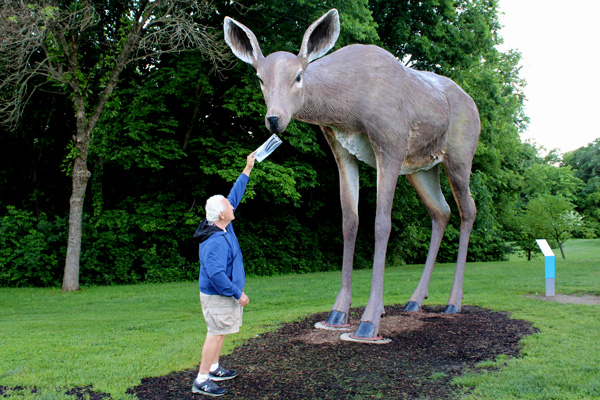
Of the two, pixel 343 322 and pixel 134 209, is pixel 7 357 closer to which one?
pixel 343 322

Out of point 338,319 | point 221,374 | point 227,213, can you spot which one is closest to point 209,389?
point 221,374

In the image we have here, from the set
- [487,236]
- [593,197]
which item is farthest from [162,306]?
[593,197]

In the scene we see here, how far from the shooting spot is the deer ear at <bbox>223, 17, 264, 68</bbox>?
4.85 m

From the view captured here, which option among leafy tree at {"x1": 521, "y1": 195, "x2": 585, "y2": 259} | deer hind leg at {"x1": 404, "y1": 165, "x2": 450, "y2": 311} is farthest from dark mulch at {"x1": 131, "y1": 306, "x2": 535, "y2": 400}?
leafy tree at {"x1": 521, "y1": 195, "x2": 585, "y2": 259}

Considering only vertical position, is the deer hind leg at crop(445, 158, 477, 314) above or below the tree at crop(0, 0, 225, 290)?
below

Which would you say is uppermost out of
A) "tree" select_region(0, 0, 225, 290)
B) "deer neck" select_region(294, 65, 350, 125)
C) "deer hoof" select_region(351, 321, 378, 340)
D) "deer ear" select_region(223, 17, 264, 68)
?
"tree" select_region(0, 0, 225, 290)

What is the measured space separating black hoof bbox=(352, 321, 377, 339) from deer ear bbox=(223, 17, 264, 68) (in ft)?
A: 9.30

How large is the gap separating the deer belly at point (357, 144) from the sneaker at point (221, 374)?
8.77 ft

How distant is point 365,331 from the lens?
530 cm

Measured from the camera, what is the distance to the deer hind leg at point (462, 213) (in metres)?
6.83

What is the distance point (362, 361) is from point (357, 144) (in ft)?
7.54

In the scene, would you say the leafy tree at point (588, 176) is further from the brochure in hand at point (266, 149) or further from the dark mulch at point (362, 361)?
the brochure in hand at point (266, 149)

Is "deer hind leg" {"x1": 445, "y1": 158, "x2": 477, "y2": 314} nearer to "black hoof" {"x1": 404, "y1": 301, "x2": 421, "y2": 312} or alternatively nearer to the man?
"black hoof" {"x1": 404, "y1": 301, "x2": 421, "y2": 312}

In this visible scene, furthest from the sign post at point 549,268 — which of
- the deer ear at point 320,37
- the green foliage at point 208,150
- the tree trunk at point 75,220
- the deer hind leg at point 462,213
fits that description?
the tree trunk at point 75,220
